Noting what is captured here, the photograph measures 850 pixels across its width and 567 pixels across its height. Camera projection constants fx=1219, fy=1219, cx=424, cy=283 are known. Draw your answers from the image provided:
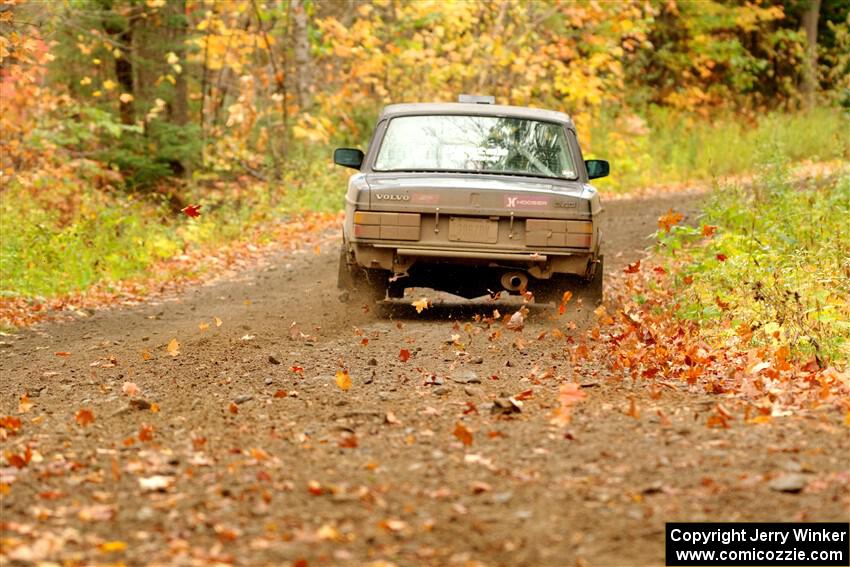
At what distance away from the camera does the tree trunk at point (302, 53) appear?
945 inches

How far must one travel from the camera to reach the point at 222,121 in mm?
25391

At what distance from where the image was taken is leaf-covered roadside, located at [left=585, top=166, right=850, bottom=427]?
22.6ft

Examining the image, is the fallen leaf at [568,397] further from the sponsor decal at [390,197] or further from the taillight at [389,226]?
the sponsor decal at [390,197]

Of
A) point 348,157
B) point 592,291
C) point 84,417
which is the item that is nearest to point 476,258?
point 592,291

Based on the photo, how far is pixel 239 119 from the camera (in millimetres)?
22141

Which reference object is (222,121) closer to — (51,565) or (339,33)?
(339,33)

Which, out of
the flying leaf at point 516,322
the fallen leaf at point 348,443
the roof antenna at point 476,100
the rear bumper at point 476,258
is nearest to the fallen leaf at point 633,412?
the fallen leaf at point 348,443

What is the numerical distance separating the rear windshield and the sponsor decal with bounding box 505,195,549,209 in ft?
2.41

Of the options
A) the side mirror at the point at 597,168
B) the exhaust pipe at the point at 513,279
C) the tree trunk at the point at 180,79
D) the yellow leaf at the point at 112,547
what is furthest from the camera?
the tree trunk at the point at 180,79

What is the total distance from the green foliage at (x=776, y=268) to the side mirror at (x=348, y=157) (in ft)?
8.94

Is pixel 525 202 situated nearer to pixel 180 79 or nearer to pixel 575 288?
pixel 575 288

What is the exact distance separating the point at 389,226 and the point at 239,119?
13.2 metres

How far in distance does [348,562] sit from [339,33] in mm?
19941

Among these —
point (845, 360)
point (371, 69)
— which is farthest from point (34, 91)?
point (845, 360)
